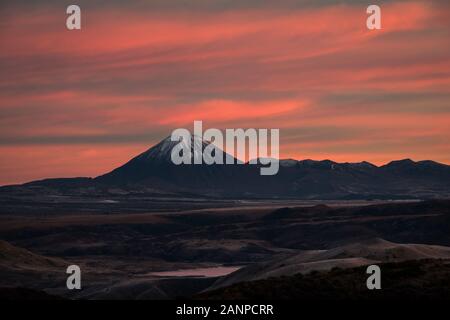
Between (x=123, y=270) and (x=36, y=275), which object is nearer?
(x=36, y=275)

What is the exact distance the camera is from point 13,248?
165250 millimetres

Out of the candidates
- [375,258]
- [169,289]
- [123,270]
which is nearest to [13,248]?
[123,270]

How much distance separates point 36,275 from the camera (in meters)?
142
